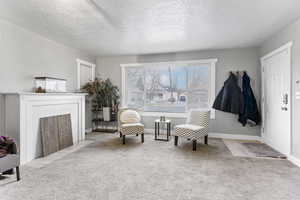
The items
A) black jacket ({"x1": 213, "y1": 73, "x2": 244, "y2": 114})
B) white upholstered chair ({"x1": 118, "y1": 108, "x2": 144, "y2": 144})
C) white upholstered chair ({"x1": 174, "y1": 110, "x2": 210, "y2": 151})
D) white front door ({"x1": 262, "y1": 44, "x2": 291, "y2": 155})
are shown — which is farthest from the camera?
black jacket ({"x1": 213, "y1": 73, "x2": 244, "y2": 114})

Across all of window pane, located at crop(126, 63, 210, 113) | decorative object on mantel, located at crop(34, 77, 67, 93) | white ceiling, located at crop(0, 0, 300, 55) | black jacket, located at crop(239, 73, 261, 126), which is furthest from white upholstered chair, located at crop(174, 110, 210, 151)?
decorative object on mantel, located at crop(34, 77, 67, 93)

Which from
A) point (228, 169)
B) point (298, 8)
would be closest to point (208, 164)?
point (228, 169)

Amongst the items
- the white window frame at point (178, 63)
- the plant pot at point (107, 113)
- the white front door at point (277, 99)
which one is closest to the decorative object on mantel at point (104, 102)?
the plant pot at point (107, 113)

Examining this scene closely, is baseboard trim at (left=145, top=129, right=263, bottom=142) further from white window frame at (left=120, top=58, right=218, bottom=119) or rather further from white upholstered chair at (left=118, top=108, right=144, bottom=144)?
white upholstered chair at (left=118, top=108, right=144, bottom=144)

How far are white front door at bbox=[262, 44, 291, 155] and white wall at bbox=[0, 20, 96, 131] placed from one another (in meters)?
4.81

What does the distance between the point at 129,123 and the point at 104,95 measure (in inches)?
53.1

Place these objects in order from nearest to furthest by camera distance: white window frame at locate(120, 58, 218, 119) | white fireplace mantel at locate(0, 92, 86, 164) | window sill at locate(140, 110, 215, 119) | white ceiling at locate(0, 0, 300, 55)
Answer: white ceiling at locate(0, 0, 300, 55) → white fireplace mantel at locate(0, 92, 86, 164) → white window frame at locate(120, 58, 218, 119) → window sill at locate(140, 110, 215, 119)

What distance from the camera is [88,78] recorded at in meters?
5.22

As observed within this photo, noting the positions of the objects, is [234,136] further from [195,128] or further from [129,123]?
[129,123]

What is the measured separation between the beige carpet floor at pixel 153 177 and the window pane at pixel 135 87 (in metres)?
2.15

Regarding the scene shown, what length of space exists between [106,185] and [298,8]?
3.63 meters

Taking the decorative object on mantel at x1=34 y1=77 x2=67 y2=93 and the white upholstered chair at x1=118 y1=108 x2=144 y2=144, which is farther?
the white upholstered chair at x1=118 y1=108 x2=144 y2=144

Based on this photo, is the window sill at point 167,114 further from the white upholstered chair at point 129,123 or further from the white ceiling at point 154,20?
the white ceiling at point 154,20

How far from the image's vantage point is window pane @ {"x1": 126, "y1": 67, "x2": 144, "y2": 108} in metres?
5.34
